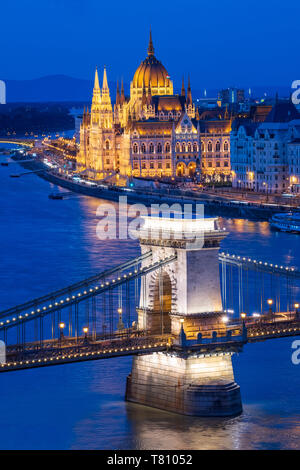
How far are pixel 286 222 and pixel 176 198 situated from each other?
65.5 feet

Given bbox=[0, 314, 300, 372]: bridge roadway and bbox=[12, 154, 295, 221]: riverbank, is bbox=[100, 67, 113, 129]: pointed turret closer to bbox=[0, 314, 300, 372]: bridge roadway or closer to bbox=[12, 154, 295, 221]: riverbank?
bbox=[12, 154, 295, 221]: riverbank

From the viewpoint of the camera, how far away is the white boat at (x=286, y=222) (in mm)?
59438

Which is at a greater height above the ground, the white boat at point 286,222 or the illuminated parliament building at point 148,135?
the illuminated parliament building at point 148,135

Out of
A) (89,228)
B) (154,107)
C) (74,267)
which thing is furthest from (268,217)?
(154,107)

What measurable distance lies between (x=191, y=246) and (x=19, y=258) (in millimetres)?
25473

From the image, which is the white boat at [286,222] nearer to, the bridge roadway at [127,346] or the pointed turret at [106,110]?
the bridge roadway at [127,346]

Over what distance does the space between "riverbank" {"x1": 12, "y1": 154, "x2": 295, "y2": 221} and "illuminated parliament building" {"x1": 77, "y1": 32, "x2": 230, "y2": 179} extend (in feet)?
8.93

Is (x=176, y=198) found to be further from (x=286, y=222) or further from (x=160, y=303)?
(x=160, y=303)

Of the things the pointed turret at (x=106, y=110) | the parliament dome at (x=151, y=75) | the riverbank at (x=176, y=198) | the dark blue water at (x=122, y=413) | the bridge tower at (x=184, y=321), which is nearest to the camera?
the dark blue water at (x=122, y=413)

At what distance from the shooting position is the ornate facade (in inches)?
3605

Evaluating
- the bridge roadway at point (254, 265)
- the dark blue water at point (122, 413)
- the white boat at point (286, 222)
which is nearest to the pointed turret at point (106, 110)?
the white boat at point (286, 222)

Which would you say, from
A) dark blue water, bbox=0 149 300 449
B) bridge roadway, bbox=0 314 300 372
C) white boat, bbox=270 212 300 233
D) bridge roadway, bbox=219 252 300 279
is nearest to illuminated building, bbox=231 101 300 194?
white boat, bbox=270 212 300 233

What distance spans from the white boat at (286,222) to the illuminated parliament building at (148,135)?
2909 centimetres

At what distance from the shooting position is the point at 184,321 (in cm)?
2347
